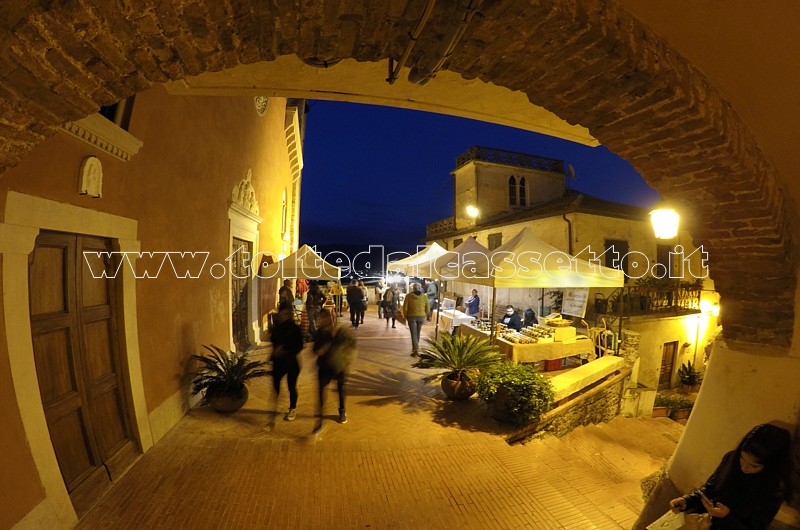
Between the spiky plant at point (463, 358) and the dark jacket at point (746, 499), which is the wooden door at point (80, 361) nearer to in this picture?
the spiky plant at point (463, 358)

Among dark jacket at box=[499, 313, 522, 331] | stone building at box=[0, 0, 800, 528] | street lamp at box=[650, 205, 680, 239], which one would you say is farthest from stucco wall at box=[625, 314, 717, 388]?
stone building at box=[0, 0, 800, 528]

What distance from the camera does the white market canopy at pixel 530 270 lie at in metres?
5.93

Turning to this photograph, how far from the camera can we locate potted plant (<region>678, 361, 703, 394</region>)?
12688 mm

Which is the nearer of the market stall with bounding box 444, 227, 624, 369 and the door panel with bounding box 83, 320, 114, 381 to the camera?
the door panel with bounding box 83, 320, 114, 381

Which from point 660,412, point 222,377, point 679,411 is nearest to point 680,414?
point 679,411

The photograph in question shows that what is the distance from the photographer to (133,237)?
3895 mm

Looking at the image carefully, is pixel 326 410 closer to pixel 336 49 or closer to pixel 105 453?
pixel 105 453

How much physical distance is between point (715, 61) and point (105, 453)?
20.1 feet

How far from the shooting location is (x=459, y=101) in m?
4.04

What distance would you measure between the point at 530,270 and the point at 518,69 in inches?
174

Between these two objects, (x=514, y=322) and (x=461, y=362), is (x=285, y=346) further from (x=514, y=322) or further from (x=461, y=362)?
(x=514, y=322)

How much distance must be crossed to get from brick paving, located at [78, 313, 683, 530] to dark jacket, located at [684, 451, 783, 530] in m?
1.14

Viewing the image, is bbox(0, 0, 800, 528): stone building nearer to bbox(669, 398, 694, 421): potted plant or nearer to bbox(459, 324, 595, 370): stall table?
bbox(459, 324, 595, 370): stall table

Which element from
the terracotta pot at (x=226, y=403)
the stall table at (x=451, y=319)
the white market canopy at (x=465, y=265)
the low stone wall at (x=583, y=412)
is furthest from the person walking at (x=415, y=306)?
the terracotta pot at (x=226, y=403)
